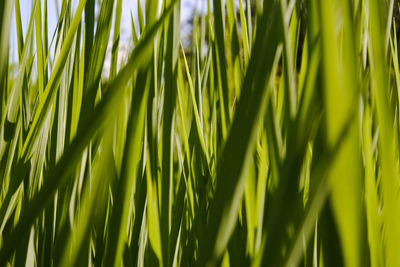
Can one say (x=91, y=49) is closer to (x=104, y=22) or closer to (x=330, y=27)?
(x=104, y=22)

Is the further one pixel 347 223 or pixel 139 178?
pixel 139 178

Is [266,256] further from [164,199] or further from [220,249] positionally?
[164,199]

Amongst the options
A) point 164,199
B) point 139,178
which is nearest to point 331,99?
point 164,199

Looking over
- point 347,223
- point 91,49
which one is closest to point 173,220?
point 91,49

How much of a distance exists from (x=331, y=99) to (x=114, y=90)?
0.33ft

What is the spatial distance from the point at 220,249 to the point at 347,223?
0.19ft

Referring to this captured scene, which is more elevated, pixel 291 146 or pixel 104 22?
pixel 104 22

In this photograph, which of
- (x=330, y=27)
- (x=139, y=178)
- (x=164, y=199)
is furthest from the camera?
(x=139, y=178)

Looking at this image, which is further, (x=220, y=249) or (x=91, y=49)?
(x=91, y=49)

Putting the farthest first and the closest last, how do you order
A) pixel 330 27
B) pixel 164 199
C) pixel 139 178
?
pixel 139 178 < pixel 164 199 < pixel 330 27

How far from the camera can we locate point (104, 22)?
0.38m

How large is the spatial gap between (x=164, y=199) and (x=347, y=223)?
0.22m

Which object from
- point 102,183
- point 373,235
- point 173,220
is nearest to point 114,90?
point 102,183

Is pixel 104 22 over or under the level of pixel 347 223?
over
